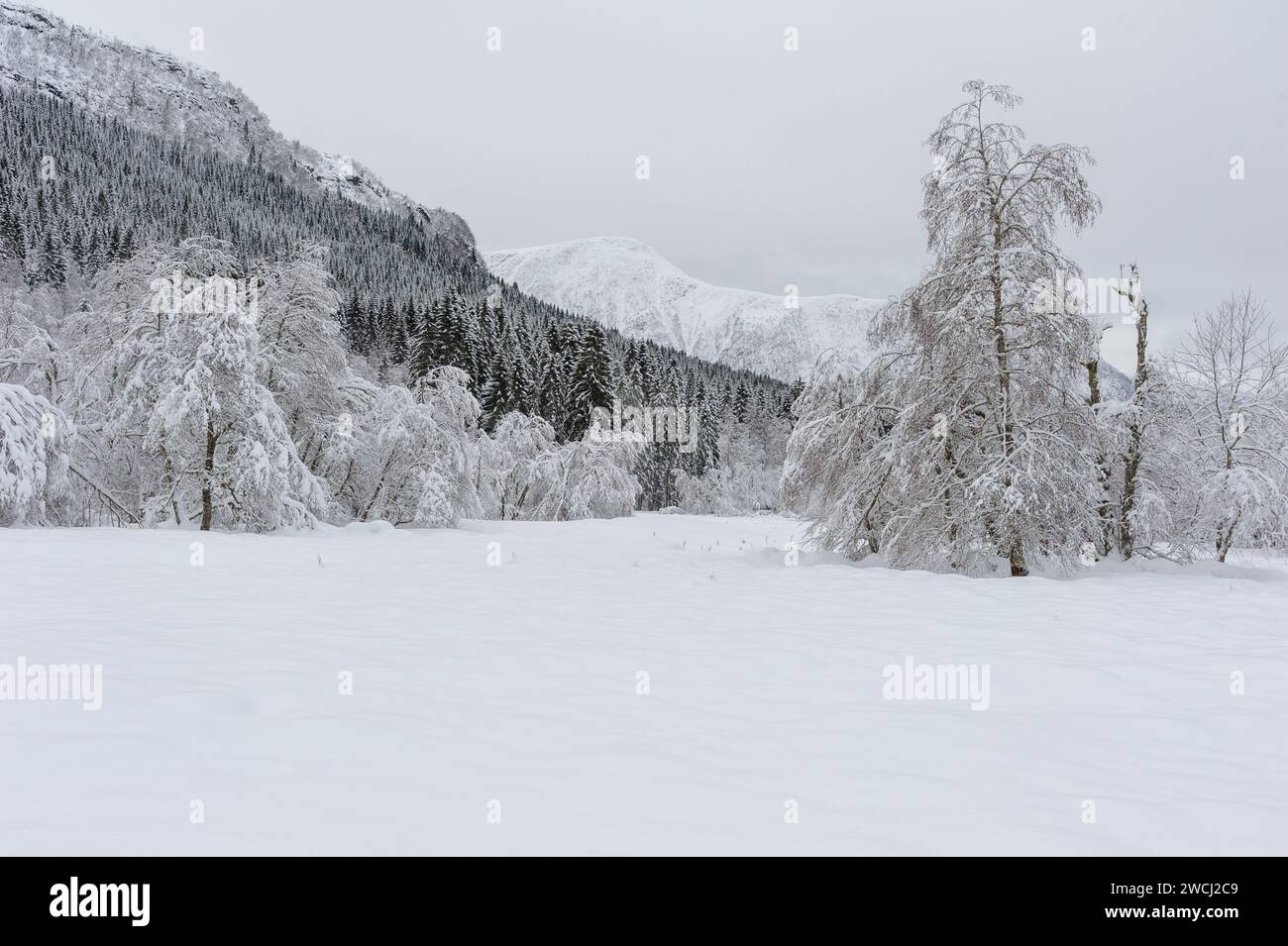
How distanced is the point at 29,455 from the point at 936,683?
1471cm

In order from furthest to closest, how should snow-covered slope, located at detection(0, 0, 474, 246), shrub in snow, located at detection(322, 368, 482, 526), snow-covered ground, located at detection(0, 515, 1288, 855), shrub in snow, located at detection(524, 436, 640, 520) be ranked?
snow-covered slope, located at detection(0, 0, 474, 246) → shrub in snow, located at detection(524, 436, 640, 520) → shrub in snow, located at detection(322, 368, 482, 526) → snow-covered ground, located at detection(0, 515, 1288, 855)

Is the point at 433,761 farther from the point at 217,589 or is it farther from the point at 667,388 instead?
the point at 667,388

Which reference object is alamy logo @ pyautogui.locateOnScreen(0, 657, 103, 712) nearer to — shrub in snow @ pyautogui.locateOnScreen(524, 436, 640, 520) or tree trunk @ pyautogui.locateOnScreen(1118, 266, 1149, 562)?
tree trunk @ pyautogui.locateOnScreen(1118, 266, 1149, 562)

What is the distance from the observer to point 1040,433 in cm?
1032

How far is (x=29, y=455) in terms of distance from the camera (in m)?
11.7

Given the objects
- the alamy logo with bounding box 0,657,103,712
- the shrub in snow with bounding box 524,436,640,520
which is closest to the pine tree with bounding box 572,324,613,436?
the shrub in snow with bounding box 524,436,640,520
